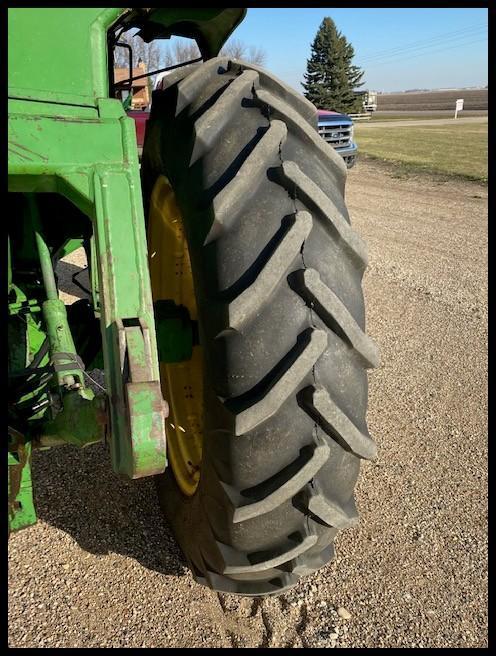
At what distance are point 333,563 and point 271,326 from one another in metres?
1.40

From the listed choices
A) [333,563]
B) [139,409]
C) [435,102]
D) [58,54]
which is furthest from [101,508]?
[435,102]

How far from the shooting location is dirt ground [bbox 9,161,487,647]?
223cm

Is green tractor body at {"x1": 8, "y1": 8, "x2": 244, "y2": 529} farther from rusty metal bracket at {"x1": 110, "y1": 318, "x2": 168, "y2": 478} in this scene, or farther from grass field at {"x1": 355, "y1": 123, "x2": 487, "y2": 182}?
grass field at {"x1": 355, "y1": 123, "x2": 487, "y2": 182}

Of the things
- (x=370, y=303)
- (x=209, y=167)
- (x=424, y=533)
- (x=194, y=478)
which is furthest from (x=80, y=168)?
(x=370, y=303)

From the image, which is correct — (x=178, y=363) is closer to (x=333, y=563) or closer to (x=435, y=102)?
(x=333, y=563)

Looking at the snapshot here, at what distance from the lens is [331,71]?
39188mm

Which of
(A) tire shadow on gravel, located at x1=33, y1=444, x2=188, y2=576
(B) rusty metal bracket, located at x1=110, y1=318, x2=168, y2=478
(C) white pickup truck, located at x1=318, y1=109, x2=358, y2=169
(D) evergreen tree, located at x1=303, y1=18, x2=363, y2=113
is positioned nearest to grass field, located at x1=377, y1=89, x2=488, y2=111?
(D) evergreen tree, located at x1=303, y1=18, x2=363, y2=113

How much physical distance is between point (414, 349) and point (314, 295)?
3.15m
